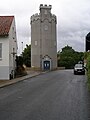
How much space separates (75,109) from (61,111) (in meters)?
0.76

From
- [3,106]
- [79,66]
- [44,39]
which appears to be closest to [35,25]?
[44,39]

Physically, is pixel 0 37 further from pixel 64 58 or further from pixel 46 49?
pixel 64 58

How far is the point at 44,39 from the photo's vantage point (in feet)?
242

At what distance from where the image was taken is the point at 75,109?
12.9 meters

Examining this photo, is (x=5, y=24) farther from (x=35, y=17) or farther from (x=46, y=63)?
(x=46, y=63)

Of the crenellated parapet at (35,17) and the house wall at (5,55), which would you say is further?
the crenellated parapet at (35,17)

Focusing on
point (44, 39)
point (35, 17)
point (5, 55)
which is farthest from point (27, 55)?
point (5, 55)

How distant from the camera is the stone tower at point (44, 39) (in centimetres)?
7375

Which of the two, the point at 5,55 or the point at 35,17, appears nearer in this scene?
the point at 5,55

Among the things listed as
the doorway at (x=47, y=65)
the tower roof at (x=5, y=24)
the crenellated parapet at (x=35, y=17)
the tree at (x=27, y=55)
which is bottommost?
the doorway at (x=47, y=65)

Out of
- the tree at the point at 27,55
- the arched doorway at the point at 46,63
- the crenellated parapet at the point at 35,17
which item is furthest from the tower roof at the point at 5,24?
the tree at the point at 27,55

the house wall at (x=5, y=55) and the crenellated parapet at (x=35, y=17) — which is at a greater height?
the crenellated parapet at (x=35, y=17)

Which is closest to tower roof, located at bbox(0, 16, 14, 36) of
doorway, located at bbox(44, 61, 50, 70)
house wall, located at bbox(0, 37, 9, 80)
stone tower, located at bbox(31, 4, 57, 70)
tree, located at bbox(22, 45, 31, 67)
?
house wall, located at bbox(0, 37, 9, 80)

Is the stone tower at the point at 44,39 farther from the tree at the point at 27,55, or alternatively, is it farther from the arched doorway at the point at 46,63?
the tree at the point at 27,55
